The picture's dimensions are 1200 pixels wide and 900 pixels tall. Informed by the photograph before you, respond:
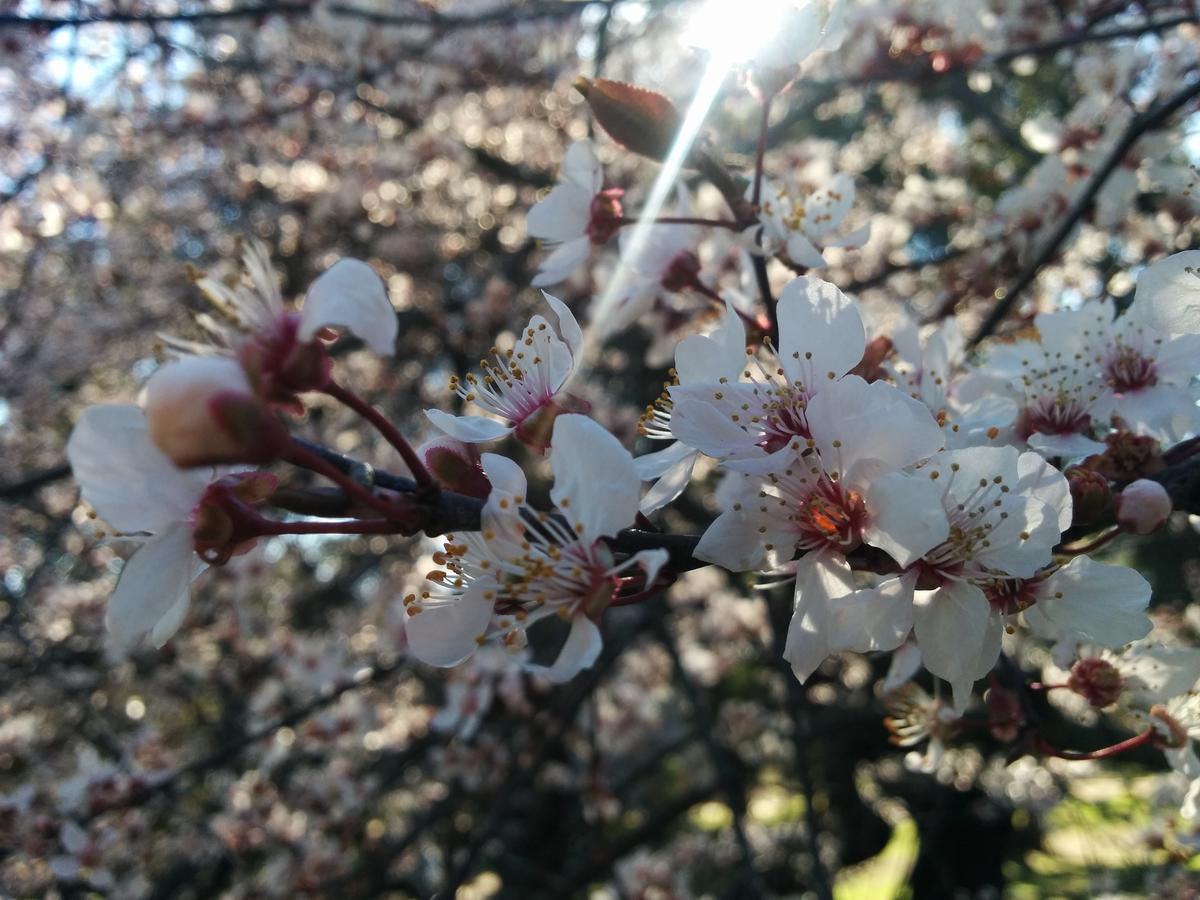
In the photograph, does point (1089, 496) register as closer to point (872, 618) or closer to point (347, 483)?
point (872, 618)

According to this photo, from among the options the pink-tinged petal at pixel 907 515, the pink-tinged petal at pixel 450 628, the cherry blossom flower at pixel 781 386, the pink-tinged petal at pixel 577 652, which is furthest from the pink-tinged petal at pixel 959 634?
the pink-tinged petal at pixel 450 628

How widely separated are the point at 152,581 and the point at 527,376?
1.39 ft

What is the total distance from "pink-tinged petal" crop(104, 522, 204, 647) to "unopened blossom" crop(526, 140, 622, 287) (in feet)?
2.04

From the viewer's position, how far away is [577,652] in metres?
0.71

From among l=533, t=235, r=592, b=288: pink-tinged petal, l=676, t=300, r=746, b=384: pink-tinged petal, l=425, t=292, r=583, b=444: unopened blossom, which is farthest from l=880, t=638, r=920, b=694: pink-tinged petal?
l=533, t=235, r=592, b=288: pink-tinged petal

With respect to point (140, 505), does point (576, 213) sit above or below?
above

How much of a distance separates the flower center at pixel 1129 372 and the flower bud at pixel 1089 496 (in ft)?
0.89

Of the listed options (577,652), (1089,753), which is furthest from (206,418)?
(1089,753)

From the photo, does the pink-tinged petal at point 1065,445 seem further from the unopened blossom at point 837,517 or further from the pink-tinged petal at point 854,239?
the pink-tinged petal at point 854,239

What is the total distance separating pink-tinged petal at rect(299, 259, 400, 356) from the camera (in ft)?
2.06

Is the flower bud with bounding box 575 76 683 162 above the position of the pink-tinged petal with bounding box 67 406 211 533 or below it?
above

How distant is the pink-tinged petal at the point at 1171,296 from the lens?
0.88 metres

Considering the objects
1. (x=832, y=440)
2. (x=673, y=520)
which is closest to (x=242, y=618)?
(x=673, y=520)

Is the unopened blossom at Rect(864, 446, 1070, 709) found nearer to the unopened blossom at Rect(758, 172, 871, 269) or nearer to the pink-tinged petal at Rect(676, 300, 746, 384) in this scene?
the pink-tinged petal at Rect(676, 300, 746, 384)
